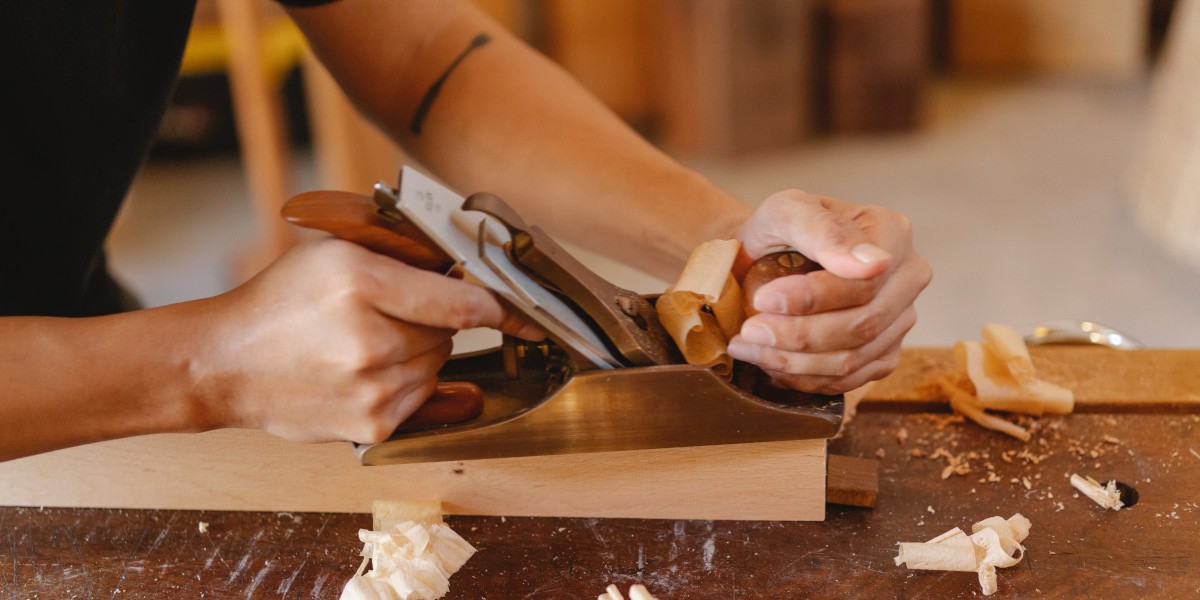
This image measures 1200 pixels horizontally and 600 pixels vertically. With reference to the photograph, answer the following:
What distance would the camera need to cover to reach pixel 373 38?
1312 mm

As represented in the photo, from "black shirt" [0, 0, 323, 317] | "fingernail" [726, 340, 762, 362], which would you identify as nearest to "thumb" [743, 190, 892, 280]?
"fingernail" [726, 340, 762, 362]

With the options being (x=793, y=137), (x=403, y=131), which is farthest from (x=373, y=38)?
(x=793, y=137)

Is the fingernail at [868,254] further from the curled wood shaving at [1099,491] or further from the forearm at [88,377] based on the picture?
the forearm at [88,377]

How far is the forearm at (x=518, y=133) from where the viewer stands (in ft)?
3.93

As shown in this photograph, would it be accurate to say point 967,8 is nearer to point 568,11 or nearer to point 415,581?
point 568,11

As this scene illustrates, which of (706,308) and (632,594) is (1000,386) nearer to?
(706,308)

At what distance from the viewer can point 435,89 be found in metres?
1.32

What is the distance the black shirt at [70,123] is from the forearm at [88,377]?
1.16ft

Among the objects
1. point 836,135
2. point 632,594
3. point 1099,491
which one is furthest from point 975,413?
point 836,135

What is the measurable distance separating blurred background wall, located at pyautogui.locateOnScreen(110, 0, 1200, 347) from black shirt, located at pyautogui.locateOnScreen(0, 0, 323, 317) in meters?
1.65

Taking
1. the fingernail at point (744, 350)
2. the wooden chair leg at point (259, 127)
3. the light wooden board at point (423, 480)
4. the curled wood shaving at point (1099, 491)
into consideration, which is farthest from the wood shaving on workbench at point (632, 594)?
the wooden chair leg at point (259, 127)

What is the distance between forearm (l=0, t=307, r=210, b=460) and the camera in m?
0.85


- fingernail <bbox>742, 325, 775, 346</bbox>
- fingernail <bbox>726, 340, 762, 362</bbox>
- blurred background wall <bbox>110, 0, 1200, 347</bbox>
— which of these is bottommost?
blurred background wall <bbox>110, 0, 1200, 347</bbox>

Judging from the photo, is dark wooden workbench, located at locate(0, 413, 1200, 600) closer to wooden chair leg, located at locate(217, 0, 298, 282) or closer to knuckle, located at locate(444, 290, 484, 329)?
knuckle, located at locate(444, 290, 484, 329)
